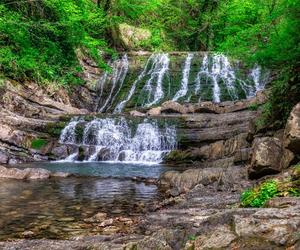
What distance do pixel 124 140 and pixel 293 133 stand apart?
14.5 m

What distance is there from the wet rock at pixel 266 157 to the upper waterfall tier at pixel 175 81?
63.3ft

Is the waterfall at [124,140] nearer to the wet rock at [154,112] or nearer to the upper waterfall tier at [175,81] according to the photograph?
the wet rock at [154,112]

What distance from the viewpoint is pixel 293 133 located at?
1038cm

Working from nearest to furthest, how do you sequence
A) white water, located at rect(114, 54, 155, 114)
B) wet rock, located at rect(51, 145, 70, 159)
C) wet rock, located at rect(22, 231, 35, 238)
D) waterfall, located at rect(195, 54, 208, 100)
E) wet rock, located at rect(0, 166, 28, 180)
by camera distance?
wet rock, located at rect(22, 231, 35, 238), wet rock, located at rect(0, 166, 28, 180), wet rock, located at rect(51, 145, 70, 159), white water, located at rect(114, 54, 155, 114), waterfall, located at rect(195, 54, 208, 100)

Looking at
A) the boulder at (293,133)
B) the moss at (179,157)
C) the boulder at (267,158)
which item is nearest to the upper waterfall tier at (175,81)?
the moss at (179,157)

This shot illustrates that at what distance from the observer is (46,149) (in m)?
23.2

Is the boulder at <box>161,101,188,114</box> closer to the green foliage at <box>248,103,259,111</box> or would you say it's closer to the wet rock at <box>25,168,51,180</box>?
the green foliage at <box>248,103,259,111</box>

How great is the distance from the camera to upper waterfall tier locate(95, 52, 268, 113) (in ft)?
104

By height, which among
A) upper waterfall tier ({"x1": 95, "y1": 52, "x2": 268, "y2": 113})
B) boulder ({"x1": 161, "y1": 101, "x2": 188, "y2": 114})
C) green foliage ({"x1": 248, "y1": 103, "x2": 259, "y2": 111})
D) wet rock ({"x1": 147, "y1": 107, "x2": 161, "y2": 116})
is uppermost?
upper waterfall tier ({"x1": 95, "y1": 52, "x2": 268, "y2": 113})

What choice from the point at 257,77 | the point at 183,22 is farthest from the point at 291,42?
the point at 183,22

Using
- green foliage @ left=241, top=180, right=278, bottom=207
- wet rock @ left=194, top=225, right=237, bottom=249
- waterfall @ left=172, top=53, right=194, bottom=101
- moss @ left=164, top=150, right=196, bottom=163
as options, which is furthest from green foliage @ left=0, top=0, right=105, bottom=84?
wet rock @ left=194, top=225, right=237, bottom=249

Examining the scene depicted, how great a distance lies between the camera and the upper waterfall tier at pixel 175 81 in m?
31.8

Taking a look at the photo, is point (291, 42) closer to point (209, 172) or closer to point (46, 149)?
point (209, 172)

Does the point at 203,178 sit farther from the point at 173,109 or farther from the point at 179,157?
the point at 173,109
